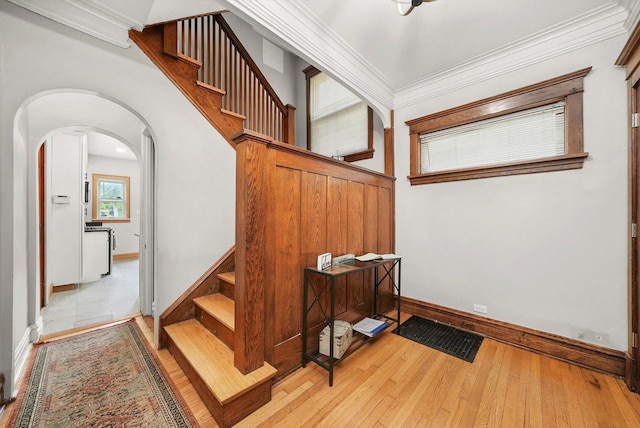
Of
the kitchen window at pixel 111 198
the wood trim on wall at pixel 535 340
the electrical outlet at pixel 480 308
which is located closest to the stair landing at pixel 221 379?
→ the wood trim on wall at pixel 535 340

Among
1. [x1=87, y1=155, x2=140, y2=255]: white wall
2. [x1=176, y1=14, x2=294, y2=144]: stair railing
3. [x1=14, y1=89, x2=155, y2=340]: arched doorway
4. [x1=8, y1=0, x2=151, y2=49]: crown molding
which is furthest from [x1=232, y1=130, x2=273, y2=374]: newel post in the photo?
[x1=87, y1=155, x2=140, y2=255]: white wall

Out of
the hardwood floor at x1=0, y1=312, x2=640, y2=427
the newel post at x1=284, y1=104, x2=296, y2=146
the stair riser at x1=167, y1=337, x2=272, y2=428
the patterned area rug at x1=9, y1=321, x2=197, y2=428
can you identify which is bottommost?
the hardwood floor at x1=0, y1=312, x2=640, y2=427

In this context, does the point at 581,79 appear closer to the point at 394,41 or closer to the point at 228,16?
the point at 394,41

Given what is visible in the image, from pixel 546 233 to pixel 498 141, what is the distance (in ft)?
3.28

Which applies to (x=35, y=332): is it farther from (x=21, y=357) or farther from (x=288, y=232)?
(x=288, y=232)

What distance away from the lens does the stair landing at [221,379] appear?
1.40 metres

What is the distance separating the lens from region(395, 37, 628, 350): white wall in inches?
75.1

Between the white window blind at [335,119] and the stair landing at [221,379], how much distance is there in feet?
9.59

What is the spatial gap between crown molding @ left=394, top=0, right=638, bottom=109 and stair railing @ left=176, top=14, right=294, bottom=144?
1.88 meters

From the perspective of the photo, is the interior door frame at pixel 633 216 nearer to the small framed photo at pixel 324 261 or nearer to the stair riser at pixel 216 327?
the small framed photo at pixel 324 261

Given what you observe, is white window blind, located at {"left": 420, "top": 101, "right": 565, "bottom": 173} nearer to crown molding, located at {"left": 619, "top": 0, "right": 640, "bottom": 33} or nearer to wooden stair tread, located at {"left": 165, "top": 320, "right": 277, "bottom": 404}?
crown molding, located at {"left": 619, "top": 0, "right": 640, "bottom": 33}

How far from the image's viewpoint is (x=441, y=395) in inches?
65.4

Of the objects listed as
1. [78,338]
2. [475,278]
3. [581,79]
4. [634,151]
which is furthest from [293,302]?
[581,79]

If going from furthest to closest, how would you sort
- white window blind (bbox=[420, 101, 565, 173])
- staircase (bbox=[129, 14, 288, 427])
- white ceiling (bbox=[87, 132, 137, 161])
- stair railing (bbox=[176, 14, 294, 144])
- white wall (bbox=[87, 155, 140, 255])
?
white wall (bbox=[87, 155, 140, 255]) < white ceiling (bbox=[87, 132, 137, 161]) < stair railing (bbox=[176, 14, 294, 144]) < white window blind (bbox=[420, 101, 565, 173]) < staircase (bbox=[129, 14, 288, 427])
